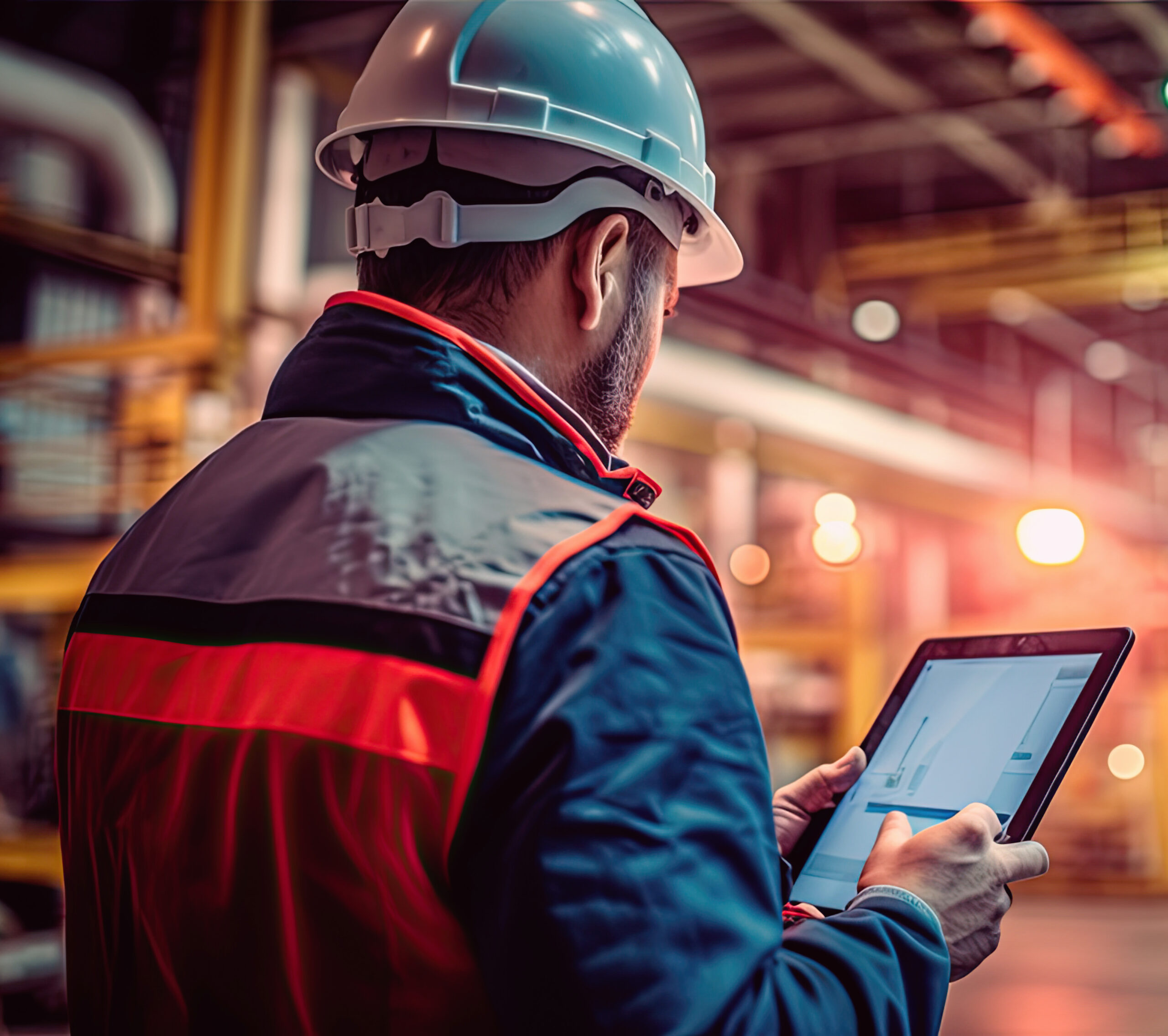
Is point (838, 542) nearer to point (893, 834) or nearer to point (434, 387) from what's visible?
point (893, 834)

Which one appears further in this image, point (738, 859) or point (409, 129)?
point (409, 129)

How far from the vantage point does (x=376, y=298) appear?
0.76 m

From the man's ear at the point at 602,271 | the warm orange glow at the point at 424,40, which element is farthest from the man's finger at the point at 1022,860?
the warm orange glow at the point at 424,40

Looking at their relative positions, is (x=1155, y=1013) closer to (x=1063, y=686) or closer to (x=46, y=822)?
(x=46, y=822)

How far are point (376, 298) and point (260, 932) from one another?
36 centimetres

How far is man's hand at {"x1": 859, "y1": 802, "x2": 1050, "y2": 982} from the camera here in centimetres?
74

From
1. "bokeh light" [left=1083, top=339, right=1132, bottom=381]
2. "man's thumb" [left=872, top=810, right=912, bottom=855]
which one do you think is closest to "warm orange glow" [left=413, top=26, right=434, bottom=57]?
"man's thumb" [left=872, top=810, right=912, bottom=855]

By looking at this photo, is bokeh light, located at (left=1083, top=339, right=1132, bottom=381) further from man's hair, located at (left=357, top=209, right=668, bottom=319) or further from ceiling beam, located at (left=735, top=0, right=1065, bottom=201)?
man's hair, located at (left=357, top=209, right=668, bottom=319)

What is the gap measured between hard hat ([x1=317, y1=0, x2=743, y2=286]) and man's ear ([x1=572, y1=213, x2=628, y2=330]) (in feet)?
0.06

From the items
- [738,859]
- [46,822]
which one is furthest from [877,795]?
[46,822]

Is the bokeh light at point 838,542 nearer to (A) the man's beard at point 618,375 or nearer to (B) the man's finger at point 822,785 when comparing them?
(B) the man's finger at point 822,785

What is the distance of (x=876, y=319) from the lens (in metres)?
6.00

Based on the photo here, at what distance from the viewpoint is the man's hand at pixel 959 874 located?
736 mm

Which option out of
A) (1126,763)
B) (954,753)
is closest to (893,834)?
(954,753)
